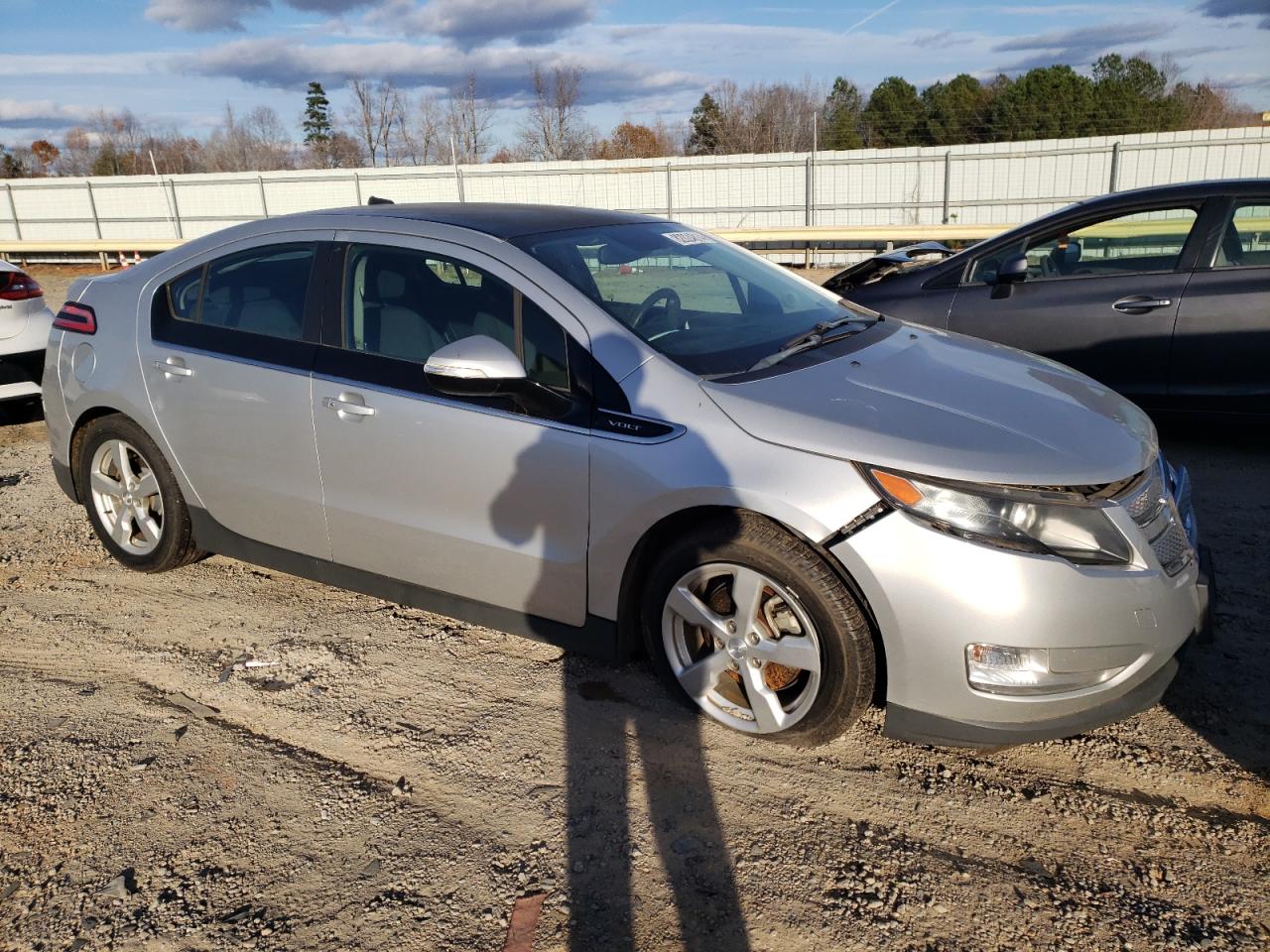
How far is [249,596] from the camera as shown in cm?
443

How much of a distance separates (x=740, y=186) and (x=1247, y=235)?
17.6 metres

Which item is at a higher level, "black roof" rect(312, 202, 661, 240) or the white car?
"black roof" rect(312, 202, 661, 240)

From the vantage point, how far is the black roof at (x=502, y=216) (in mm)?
3736

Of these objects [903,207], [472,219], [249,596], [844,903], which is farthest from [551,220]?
[903,207]

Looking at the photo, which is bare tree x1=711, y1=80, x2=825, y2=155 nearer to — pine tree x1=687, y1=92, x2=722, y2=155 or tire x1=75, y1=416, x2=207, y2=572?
pine tree x1=687, y1=92, x2=722, y2=155

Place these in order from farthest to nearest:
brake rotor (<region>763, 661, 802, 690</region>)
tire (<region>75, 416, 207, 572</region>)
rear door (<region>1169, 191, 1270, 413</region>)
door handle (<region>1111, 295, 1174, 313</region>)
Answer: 1. door handle (<region>1111, 295, 1174, 313</region>)
2. rear door (<region>1169, 191, 1270, 413</region>)
3. tire (<region>75, 416, 207, 572</region>)
4. brake rotor (<region>763, 661, 802, 690</region>)

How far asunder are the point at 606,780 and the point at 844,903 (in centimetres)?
82

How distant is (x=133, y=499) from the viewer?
14.8 ft

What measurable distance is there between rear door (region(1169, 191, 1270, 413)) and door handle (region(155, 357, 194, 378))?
5330mm

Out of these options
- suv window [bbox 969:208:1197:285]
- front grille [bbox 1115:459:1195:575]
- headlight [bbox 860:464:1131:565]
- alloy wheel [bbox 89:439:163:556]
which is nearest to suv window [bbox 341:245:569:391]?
headlight [bbox 860:464:1131:565]

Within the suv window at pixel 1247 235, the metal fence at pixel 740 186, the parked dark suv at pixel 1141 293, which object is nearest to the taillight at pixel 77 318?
the parked dark suv at pixel 1141 293

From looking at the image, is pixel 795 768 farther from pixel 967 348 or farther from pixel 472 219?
pixel 472 219

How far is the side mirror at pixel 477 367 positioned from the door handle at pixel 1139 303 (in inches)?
168

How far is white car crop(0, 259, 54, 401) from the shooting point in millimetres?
7008
